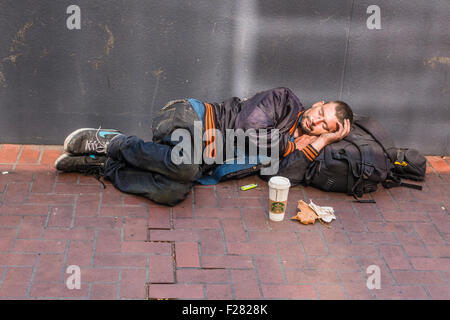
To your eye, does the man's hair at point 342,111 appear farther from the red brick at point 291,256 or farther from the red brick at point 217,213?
the red brick at point 291,256

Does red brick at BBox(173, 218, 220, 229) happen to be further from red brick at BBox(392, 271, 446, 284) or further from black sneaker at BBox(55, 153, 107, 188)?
red brick at BBox(392, 271, 446, 284)

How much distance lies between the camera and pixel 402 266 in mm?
4062

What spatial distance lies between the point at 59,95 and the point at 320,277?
9.11ft

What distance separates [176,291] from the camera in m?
3.62

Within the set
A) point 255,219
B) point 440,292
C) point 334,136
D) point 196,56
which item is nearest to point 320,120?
point 334,136

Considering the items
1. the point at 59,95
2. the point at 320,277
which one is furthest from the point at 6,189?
the point at 320,277

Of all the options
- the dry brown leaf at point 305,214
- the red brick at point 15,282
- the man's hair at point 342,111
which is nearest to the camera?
the red brick at point 15,282

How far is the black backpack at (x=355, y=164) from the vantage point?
15.8 ft

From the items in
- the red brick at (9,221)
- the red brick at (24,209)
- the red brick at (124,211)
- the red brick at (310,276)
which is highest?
the red brick at (24,209)

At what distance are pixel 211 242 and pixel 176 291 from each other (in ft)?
1.95

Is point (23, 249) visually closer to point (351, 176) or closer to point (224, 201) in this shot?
point (224, 201)

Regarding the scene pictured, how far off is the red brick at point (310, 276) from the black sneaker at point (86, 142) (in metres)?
1.92

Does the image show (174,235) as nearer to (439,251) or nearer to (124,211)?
(124,211)

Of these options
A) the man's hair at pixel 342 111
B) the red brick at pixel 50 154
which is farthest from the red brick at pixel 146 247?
the man's hair at pixel 342 111
